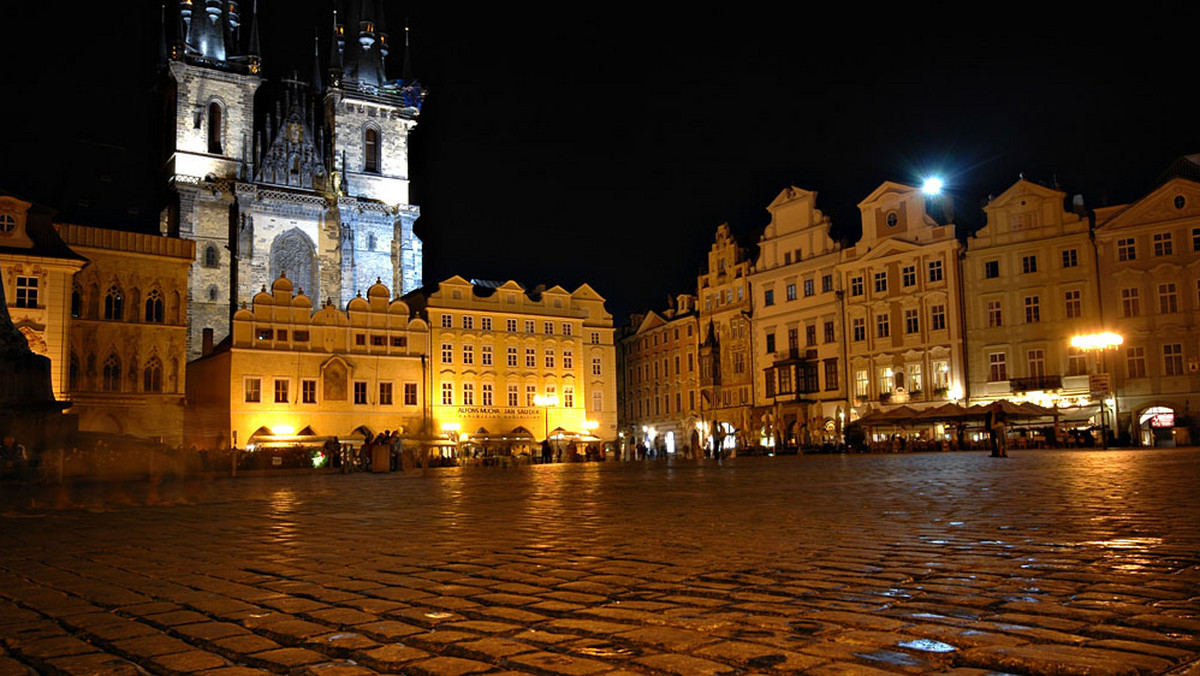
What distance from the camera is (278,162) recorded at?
232 ft

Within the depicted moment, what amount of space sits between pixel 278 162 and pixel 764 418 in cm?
3863

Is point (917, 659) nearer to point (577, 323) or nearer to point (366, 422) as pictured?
point (366, 422)

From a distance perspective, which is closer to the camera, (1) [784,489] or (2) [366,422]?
(1) [784,489]

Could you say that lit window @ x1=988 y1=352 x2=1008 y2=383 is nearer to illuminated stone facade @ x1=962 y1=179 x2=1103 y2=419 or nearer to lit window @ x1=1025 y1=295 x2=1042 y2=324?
illuminated stone facade @ x1=962 y1=179 x2=1103 y2=419

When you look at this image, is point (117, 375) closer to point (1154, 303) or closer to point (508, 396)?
point (508, 396)

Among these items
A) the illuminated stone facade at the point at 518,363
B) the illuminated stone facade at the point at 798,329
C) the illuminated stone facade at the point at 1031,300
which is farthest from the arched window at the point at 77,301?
the illuminated stone facade at the point at 1031,300

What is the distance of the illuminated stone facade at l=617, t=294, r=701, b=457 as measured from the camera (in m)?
69.1

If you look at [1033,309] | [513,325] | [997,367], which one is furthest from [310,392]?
[1033,309]

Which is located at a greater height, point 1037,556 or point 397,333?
point 397,333

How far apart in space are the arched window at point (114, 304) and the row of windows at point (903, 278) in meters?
38.8

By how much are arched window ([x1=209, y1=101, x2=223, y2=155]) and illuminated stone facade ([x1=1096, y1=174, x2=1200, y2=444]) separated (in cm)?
5572

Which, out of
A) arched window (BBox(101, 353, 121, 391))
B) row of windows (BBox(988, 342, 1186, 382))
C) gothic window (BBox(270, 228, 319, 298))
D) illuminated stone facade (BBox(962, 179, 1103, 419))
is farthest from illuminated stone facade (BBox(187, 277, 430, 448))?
row of windows (BBox(988, 342, 1186, 382))

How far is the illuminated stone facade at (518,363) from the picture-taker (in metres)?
59.9

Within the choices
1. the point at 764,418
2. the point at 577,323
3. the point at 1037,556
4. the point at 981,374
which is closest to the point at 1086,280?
the point at 981,374
